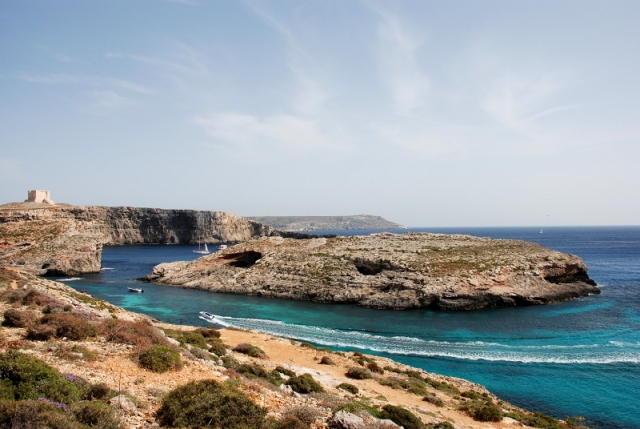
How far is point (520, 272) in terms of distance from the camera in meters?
54.0

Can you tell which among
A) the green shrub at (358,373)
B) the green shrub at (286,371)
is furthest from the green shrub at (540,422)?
the green shrub at (286,371)

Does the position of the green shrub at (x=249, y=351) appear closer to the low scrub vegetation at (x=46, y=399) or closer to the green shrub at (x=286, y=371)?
the green shrub at (x=286, y=371)

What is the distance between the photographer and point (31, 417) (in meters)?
8.46

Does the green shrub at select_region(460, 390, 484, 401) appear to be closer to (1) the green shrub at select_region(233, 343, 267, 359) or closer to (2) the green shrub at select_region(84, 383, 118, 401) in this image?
(1) the green shrub at select_region(233, 343, 267, 359)

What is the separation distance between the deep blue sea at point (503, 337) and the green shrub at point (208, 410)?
19746 mm

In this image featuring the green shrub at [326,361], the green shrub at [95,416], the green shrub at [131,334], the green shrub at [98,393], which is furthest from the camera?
the green shrub at [326,361]

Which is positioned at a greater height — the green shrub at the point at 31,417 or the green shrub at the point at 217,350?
the green shrub at the point at 31,417

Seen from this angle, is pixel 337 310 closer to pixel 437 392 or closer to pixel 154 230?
pixel 437 392

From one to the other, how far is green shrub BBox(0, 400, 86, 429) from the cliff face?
7774 cm

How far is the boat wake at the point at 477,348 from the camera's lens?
103ft

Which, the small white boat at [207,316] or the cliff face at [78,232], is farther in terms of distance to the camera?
the cliff face at [78,232]

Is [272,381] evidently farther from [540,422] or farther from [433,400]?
[540,422]

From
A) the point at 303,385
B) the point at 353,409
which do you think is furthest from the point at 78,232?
the point at 353,409

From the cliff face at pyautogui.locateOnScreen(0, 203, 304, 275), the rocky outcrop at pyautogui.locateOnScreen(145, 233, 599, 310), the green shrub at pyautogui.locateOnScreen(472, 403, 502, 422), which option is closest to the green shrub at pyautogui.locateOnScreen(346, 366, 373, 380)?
the green shrub at pyautogui.locateOnScreen(472, 403, 502, 422)
